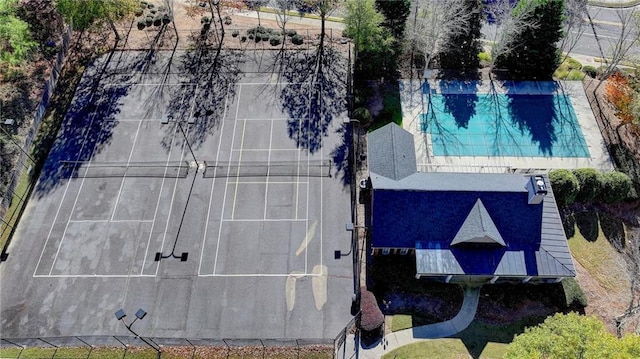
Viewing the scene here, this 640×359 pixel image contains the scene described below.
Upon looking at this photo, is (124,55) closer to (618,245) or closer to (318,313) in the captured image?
(318,313)

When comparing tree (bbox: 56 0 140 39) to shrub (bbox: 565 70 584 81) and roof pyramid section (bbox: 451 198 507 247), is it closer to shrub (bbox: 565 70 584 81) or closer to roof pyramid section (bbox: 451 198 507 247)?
roof pyramid section (bbox: 451 198 507 247)

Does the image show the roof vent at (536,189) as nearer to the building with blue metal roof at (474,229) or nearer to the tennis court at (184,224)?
the building with blue metal roof at (474,229)

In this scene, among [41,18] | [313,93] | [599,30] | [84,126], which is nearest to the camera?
[84,126]

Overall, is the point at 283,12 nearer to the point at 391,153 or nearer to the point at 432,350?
the point at 391,153

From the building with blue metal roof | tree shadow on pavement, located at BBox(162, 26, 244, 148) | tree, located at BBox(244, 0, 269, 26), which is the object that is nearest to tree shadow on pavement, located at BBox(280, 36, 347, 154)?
tree shadow on pavement, located at BBox(162, 26, 244, 148)

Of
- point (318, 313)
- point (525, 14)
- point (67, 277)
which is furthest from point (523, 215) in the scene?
point (67, 277)

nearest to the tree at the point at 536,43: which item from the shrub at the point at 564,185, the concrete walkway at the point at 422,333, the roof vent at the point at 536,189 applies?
the shrub at the point at 564,185

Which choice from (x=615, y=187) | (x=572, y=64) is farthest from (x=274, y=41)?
(x=615, y=187)
